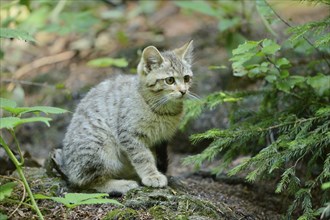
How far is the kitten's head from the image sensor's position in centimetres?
450

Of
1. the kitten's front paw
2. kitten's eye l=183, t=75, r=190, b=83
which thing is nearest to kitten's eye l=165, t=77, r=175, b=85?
kitten's eye l=183, t=75, r=190, b=83

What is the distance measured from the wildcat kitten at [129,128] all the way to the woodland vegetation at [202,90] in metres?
0.27

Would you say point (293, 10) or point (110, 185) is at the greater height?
point (293, 10)

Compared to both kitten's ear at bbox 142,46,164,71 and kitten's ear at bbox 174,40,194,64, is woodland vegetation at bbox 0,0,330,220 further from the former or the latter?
kitten's ear at bbox 142,46,164,71

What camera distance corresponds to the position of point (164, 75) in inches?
180

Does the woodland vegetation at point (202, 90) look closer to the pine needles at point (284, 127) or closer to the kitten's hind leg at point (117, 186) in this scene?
the pine needles at point (284, 127)

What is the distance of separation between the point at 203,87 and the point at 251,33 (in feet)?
4.01

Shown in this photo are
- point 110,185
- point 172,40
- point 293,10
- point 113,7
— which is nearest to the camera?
point 110,185

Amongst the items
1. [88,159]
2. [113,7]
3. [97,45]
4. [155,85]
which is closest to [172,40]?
[97,45]

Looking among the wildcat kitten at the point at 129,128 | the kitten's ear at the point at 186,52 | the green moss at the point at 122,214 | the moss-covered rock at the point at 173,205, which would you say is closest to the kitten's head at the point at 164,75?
the wildcat kitten at the point at 129,128

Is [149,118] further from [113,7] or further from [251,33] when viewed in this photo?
[113,7]

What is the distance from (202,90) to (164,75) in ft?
7.75

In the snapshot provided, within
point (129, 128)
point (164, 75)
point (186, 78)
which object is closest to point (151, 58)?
point (164, 75)

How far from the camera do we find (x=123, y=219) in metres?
3.64
